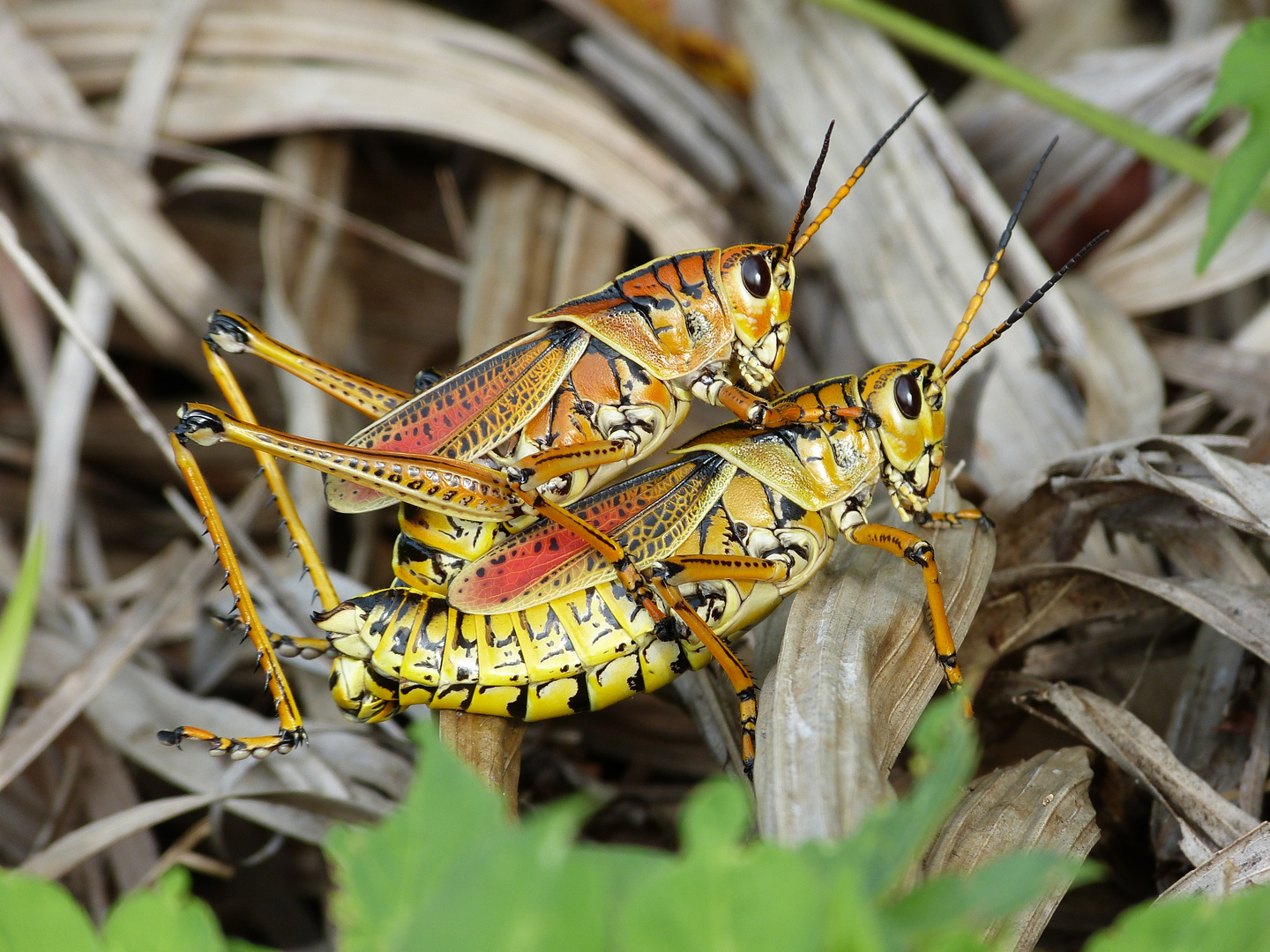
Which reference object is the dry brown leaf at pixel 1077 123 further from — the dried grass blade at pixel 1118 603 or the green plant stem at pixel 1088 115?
the dried grass blade at pixel 1118 603

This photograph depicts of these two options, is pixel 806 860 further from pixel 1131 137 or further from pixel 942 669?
pixel 1131 137

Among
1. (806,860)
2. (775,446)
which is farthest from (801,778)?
(775,446)

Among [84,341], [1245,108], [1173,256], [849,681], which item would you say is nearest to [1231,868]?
[849,681]

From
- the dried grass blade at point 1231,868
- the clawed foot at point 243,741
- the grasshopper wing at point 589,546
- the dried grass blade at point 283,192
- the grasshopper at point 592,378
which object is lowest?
the dried grass blade at point 1231,868

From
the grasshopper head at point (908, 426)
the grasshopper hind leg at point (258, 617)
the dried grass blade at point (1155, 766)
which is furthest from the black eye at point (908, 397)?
the grasshopper hind leg at point (258, 617)

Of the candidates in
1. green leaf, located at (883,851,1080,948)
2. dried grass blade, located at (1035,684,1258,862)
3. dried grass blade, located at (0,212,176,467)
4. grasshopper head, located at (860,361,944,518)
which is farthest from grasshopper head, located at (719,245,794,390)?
green leaf, located at (883,851,1080,948)

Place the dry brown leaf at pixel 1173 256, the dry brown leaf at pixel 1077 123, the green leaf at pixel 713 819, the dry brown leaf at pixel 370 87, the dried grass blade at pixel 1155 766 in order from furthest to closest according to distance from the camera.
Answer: the dry brown leaf at pixel 370 87 → the dry brown leaf at pixel 1077 123 → the dry brown leaf at pixel 1173 256 → the dried grass blade at pixel 1155 766 → the green leaf at pixel 713 819
